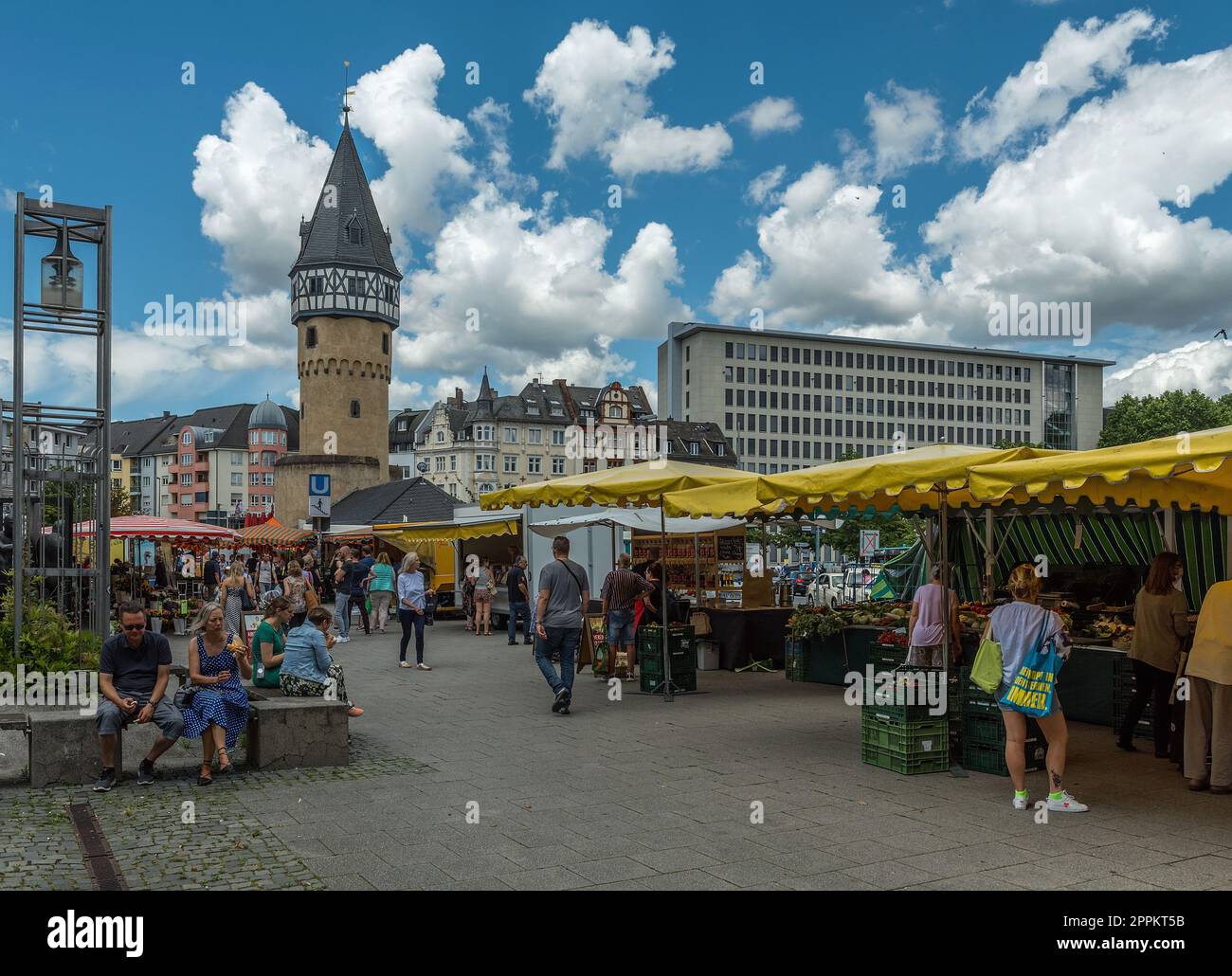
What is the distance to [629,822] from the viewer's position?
22.7ft

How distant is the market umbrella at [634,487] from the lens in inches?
471

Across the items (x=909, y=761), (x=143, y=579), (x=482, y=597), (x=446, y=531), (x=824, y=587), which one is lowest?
(x=824, y=587)

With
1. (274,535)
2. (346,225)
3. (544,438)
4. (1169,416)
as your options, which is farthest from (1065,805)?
(544,438)

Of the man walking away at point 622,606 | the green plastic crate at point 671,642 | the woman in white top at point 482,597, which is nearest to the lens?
the green plastic crate at point 671,642

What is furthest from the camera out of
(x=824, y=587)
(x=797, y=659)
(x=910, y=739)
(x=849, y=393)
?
(x=849, y=393)

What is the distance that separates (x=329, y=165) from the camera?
74125mm

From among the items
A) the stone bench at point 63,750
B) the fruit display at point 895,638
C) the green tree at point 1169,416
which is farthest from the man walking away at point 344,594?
the green tree at point 1169,416

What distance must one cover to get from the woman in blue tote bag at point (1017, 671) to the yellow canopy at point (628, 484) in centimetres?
413

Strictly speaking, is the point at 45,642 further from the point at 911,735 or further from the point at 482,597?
the point at 482,597

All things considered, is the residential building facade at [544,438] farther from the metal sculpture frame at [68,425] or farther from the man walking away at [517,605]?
the metal sculpture frame at [68,425]

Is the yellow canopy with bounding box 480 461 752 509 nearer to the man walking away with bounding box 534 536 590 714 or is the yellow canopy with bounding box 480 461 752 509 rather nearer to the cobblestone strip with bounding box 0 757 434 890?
the man walking away with bounding box 534 536 590 714

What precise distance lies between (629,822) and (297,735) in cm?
328

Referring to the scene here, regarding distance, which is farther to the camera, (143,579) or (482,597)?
(143,579)

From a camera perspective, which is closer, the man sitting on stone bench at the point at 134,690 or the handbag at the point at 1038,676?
the handbag at the point at 1038,676
